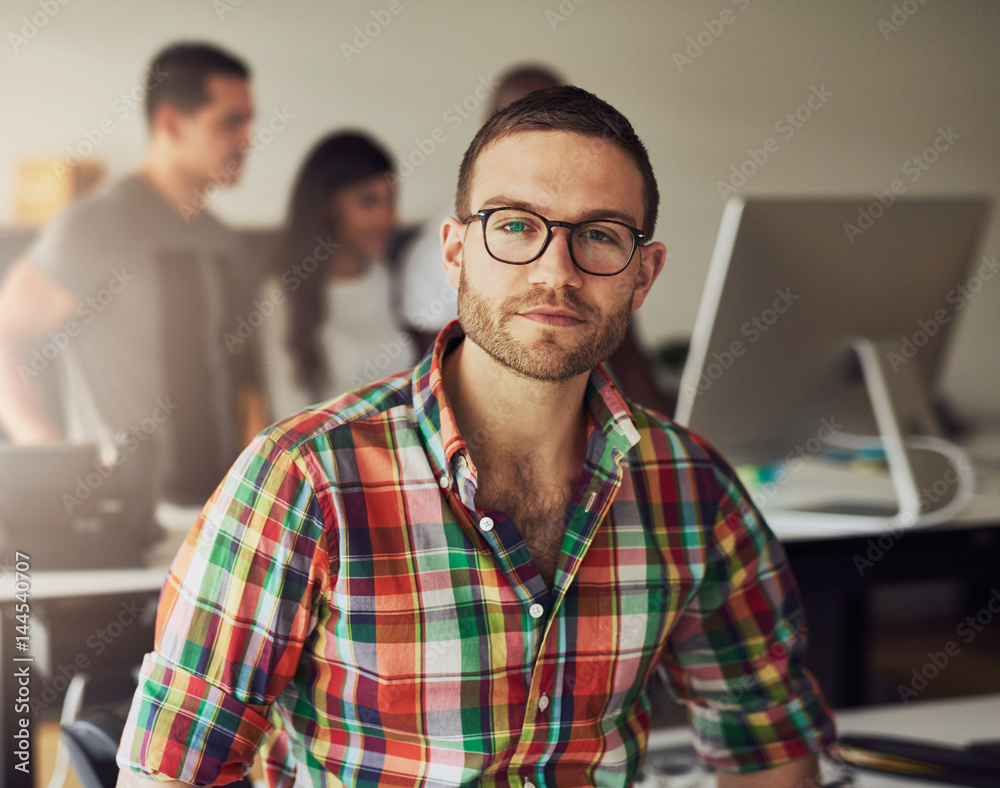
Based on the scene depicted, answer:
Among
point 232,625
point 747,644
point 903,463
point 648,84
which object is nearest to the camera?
point 232,625

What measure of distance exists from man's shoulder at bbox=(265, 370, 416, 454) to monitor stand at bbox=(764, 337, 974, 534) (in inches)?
44.4

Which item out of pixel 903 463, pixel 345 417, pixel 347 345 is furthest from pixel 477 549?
pixel 347 345

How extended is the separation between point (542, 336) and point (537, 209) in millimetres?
132

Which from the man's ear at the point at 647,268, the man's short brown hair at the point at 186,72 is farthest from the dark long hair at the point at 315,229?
the man's ear at the point at 647,268

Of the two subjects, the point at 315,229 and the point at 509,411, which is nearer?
the point at 509,411

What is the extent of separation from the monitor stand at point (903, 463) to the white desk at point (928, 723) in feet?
1.55

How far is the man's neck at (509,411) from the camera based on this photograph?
968mm

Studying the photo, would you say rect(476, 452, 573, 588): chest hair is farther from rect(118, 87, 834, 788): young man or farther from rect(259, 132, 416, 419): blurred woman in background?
rect(259, 132, 416, 419): blurred woman in background

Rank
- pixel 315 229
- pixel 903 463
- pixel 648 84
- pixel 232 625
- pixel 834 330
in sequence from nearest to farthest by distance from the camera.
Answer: pixel 232 625, pixel 834 330, pixel 903 463, pixel 315 229, pixel 648 84

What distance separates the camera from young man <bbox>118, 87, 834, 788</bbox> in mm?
825

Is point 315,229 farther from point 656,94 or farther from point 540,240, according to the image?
point 540,240

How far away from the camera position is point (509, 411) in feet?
3.22

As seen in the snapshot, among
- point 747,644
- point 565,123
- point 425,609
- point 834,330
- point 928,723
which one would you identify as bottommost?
point 928,723

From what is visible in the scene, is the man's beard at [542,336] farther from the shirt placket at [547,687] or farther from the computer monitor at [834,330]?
the computer monitor at [834,330]
